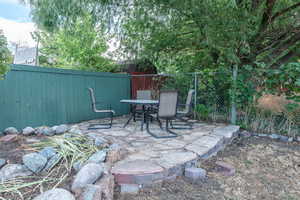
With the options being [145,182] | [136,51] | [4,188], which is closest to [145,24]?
[136,51]

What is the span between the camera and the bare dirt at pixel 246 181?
189cm

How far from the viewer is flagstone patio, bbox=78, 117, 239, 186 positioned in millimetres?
1925

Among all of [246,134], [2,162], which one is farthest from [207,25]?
[2,162]

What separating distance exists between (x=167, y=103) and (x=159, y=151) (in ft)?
3.49

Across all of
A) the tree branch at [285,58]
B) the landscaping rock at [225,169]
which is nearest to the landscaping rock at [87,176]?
the landscaping rock at [225,169]

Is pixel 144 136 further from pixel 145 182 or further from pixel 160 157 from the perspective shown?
pixel 145 182

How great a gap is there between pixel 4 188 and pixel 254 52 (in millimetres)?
5626

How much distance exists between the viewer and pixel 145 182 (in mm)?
1912

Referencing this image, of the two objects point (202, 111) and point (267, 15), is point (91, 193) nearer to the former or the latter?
point (202, 111)

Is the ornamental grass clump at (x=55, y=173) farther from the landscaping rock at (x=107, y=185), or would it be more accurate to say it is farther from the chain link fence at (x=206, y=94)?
the chain link fence at (x=206, y=94)

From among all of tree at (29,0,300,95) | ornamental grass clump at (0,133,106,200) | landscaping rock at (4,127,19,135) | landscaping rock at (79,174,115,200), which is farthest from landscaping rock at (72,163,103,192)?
tree at (29,0,300,95)

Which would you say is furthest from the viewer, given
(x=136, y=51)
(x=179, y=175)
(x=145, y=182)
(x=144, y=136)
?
(x=136, y=51)

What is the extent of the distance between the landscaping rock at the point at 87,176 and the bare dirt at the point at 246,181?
0.94 feet

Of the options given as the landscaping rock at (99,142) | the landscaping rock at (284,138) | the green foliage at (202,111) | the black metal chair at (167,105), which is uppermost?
the black metal chair at (167,105)
